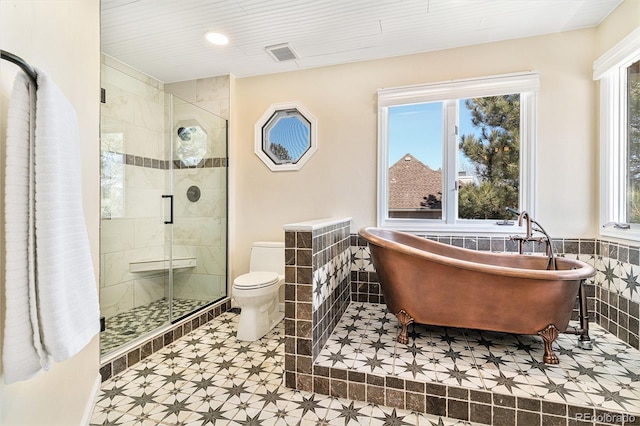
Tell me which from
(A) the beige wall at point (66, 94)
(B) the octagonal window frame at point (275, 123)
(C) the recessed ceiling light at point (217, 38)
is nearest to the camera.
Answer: (A) the beige wall at point (66, 94)

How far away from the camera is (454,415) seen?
1513mm

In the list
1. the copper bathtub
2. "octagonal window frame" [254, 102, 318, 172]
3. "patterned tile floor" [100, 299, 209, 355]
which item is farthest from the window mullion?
"patterned tile floor" [100, 299, 209, 355]

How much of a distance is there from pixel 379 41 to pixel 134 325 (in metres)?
3.11

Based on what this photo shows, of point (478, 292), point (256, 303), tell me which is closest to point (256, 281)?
point (256, 303)

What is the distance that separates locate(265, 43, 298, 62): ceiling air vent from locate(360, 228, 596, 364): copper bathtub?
1782 mm

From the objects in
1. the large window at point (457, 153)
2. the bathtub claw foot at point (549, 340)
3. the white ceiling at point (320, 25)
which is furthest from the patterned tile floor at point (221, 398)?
the white ceiling at point (320, 25)

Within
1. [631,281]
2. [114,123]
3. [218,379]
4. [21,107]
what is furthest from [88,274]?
[631,281]

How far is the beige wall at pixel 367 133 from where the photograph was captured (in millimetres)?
2348

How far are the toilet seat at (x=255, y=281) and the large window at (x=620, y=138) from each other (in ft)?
8.34

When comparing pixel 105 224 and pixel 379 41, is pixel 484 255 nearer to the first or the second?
pixel 379 41

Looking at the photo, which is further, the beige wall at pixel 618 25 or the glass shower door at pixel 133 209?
the glass shower door at pixel 133 209

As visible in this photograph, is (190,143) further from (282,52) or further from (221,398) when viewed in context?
(221,398)

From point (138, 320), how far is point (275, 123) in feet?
7.28

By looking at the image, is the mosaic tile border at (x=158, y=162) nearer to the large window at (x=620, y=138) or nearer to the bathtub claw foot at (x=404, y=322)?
the bathtub claw foot at (x=404, y=322)
